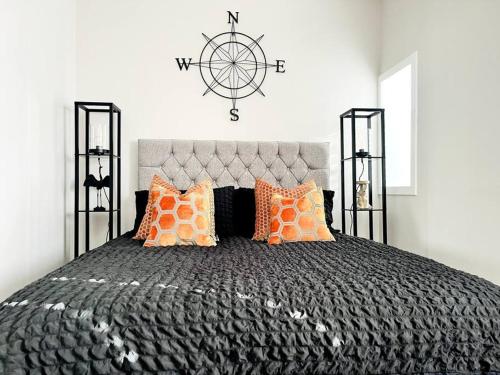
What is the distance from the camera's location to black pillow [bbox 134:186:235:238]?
2791 mm

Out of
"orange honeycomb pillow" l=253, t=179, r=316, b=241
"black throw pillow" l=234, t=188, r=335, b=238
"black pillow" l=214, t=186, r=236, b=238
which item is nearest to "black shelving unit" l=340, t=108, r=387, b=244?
"black throw pillow" l=234, t=188, r=335, b=238

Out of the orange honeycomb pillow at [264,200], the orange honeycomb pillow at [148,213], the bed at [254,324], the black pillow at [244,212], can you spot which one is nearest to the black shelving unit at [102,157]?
the orange honeycomb pillow at [148,213]

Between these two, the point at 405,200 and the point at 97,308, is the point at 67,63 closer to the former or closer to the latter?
the point at 97,308

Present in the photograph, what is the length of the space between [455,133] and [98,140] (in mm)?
2459

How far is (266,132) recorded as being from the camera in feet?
11.5

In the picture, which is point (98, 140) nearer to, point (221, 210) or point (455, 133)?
point (221, 210)

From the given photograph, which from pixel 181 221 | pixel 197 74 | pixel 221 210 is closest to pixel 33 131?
pixel 181 221

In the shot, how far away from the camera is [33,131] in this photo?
8.45ft

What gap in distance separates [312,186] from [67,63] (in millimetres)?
2077

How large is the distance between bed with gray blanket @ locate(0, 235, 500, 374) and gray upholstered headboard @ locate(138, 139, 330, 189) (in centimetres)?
200

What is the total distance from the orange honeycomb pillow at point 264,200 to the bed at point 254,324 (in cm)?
120

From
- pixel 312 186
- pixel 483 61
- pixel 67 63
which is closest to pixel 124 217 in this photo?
pixel 67 63

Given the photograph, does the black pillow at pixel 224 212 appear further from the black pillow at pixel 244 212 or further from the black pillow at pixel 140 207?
the black pillow at pixel 140 207

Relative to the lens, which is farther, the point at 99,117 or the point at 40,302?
the point at 99,117
